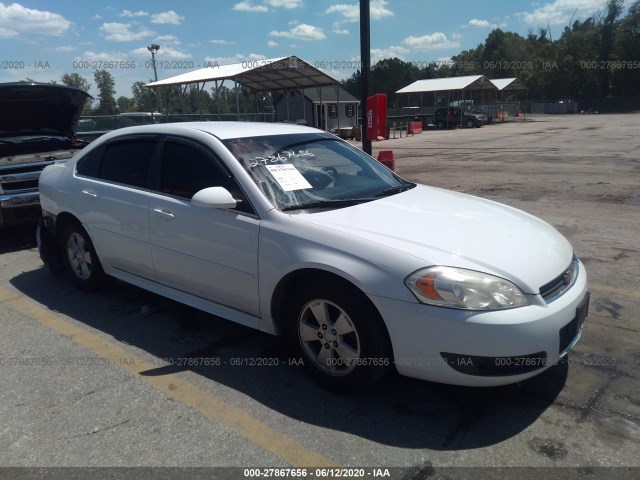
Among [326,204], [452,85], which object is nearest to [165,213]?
[326,204]

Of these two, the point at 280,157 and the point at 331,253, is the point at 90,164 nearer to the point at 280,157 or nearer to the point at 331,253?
the point at 280,157

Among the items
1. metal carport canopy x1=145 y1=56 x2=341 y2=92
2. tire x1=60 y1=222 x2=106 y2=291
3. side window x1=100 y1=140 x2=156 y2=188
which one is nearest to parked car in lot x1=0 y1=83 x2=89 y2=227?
tire x1=60 y1=222 x2=106 y2=291

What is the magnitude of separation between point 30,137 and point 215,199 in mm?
6084

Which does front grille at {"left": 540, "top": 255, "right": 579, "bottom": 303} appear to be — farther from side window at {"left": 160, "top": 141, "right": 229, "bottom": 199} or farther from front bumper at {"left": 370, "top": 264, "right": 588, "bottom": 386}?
side window at {"left": 160, "top": 141, "right": 229, "bottom": 199}

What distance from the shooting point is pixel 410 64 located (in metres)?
90.8

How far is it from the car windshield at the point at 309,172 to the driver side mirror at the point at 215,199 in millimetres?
241

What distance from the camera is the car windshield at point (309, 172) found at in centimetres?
346

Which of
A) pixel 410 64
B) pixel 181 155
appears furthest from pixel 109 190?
pixel 410 64

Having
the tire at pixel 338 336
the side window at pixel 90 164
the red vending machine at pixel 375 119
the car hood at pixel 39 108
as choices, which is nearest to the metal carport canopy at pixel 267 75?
the red vending machine at pixel 375 119

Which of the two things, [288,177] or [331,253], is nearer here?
[331,253]

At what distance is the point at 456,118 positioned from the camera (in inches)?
1667

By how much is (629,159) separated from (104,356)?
16.0 m

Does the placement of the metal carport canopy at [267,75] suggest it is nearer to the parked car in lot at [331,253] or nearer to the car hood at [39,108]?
the car hood at [39,108]

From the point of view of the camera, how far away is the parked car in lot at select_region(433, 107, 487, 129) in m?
42.3
